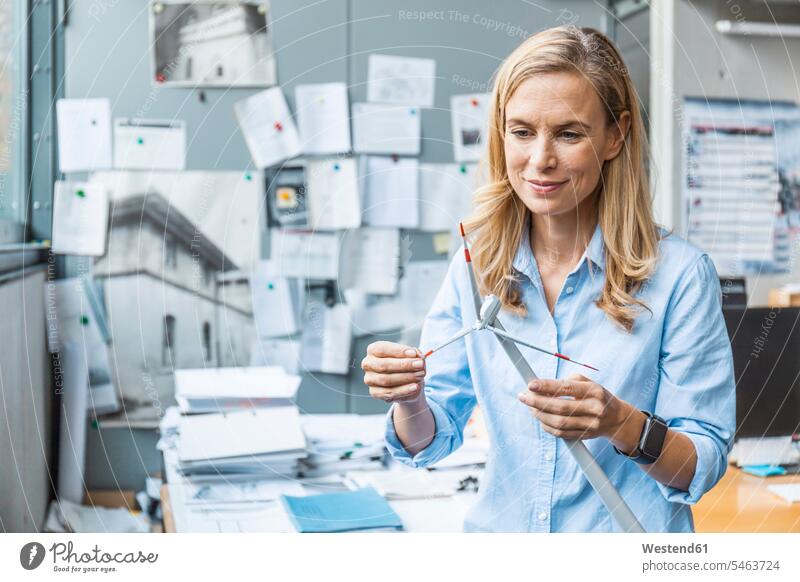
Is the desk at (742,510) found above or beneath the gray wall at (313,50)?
beneath

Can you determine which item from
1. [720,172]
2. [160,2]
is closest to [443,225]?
[720,172]

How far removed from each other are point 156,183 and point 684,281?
104cm

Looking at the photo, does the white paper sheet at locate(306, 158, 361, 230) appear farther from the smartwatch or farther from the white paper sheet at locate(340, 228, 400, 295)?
the smartwatch

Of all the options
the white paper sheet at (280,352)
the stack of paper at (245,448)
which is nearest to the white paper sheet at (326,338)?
the white paper sheet at (280,352)

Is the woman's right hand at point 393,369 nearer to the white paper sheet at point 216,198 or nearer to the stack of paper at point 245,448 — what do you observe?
the stack of paper at point 245,448

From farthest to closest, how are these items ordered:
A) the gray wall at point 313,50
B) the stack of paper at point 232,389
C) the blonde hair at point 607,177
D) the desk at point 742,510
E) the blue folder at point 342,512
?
the gray wall at point 313,50, the stack of paper at point 232,389, the desk at point 742,510, the blue folder at point 342,512, the blonde hair at point 607,177

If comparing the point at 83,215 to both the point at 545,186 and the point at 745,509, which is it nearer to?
the point at 545,186

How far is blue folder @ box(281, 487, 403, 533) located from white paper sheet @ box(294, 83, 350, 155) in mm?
716

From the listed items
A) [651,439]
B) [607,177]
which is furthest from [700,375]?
[607,177]

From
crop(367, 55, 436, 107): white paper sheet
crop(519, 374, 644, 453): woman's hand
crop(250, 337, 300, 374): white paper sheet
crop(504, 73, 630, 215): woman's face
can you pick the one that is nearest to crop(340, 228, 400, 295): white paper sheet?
crop(250, 337, 300, 374): white paper sheet

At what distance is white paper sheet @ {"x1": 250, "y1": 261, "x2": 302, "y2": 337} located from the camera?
1.61 m

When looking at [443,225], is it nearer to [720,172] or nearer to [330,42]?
[330,42]

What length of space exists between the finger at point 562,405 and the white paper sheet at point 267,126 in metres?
0.97

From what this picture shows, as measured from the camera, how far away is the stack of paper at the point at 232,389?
1330 mm
